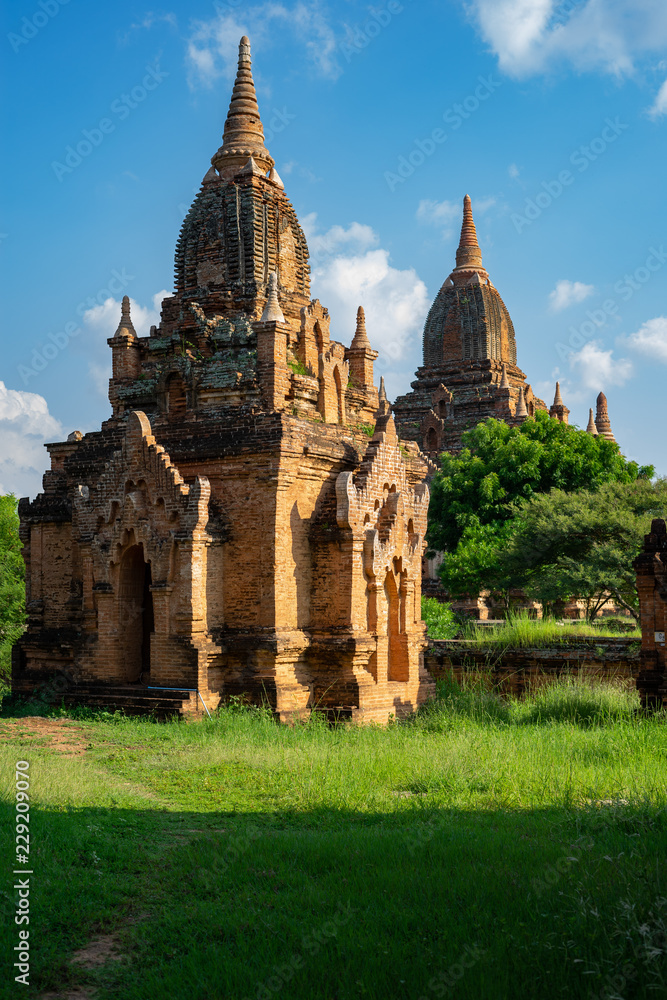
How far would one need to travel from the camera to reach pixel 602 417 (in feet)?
186

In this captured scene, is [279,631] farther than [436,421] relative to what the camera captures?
No

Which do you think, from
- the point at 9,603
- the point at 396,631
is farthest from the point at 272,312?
the point at 9,603

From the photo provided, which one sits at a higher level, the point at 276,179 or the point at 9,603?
the point at 276,179

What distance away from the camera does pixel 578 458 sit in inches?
1233

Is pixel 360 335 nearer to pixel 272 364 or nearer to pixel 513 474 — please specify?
pixel 272 364

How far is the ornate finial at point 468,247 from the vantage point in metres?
46.7

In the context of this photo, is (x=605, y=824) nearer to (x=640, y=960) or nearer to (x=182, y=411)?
(x=640, y=960)

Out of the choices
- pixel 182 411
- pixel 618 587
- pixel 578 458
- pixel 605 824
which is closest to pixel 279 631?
pixel 182 411

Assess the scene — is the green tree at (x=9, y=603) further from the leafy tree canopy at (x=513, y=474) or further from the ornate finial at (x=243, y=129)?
the ornate finial at (x=243, y=129)

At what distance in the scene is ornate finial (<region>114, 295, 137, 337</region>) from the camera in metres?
19.6

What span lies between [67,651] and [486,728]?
8750 millimetres

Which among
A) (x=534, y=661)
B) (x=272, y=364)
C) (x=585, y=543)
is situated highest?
(x=272, y=364)

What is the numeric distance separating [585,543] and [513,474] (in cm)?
624

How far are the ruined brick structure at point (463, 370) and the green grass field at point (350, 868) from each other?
30.6 meters
